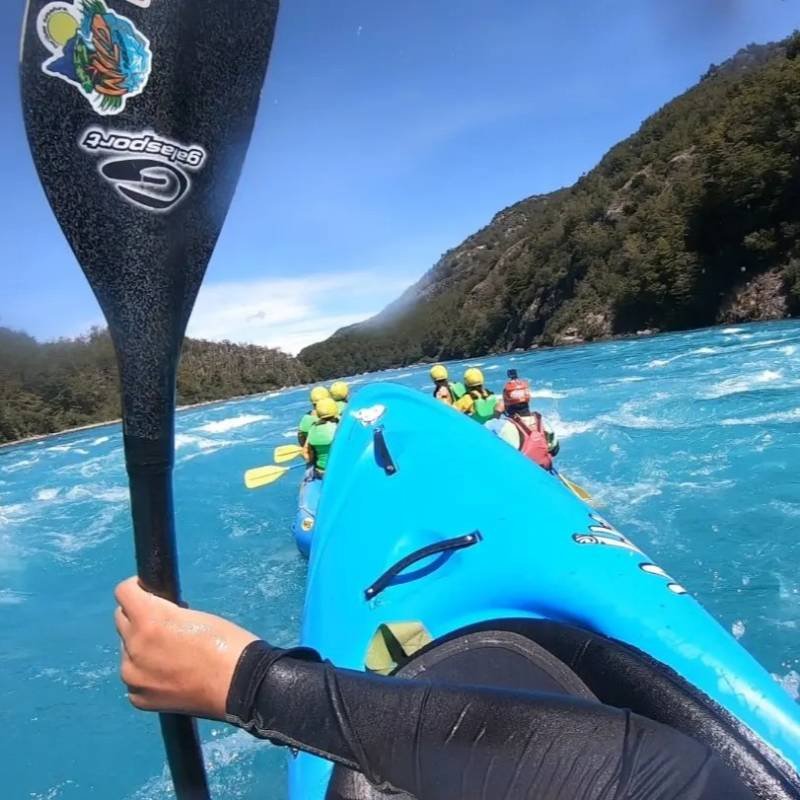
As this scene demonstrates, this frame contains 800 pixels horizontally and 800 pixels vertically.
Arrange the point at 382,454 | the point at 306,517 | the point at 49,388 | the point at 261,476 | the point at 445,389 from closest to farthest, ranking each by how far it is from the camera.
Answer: the point at 382,454, the point at 306,517, the point at 261,476, the point at 445,389, the point at 49,388

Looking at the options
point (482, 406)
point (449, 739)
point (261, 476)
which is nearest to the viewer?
point (449, 739)

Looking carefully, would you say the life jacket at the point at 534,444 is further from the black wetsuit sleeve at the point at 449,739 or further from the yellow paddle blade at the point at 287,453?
the black wetsuit sleeve at the point at 449,739

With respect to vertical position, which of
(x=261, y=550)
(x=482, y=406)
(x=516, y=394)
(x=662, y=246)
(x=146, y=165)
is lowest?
(x=261, y=550)

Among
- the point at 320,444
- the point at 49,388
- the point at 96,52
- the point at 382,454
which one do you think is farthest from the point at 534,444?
the point at 49,388

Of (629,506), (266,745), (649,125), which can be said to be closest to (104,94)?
(266,745)

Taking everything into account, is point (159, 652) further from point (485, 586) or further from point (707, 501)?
point (707, 501)

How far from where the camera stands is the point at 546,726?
2.48 ft

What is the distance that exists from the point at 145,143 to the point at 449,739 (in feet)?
2.54

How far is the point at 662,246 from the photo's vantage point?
3347cm

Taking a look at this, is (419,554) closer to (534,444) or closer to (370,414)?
(370,414)

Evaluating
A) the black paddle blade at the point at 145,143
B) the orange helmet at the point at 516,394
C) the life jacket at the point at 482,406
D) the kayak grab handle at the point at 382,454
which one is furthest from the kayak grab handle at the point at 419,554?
the life jacket at the point at 482,406

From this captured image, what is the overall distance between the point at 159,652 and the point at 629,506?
5858mm

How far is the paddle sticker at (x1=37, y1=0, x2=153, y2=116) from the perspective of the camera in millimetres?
735

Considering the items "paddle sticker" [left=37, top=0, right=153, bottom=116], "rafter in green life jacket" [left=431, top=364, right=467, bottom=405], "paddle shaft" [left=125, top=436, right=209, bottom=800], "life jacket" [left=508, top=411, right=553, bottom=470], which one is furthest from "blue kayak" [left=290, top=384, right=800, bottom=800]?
"rafter in green life jacket" [left=431, top=364, right=467, bottom=405]
